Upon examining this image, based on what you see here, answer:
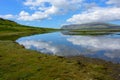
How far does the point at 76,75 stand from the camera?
2350 cm

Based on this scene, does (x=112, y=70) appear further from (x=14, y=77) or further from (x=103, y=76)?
(x=14, y=77)

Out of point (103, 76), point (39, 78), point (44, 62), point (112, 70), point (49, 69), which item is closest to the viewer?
point (39, 78)

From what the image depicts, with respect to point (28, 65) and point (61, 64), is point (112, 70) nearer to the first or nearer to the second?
point (61, 64)

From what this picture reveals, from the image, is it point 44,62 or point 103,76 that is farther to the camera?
point 44,62

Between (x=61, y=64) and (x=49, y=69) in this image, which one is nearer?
(x=49, y=69)

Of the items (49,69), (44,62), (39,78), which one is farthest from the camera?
(44,62)

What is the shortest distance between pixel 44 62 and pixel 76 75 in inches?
290

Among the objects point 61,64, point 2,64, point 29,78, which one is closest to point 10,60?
point 2,64

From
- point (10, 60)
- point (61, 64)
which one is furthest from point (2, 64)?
point (61, 64)

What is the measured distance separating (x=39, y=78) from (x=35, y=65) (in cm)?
546

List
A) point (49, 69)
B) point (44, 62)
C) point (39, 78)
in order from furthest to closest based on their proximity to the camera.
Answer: point (44, 62) → point (49, 69) → point (39, 78)

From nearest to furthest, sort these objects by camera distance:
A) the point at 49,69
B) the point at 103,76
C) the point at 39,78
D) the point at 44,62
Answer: the point at 39,78 → the point at 103,76 → the point at 49,69 → the point at 44,62

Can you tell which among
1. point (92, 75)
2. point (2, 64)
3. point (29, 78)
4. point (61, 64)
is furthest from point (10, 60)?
point (92, 75)

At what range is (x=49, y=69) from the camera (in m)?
26.0
